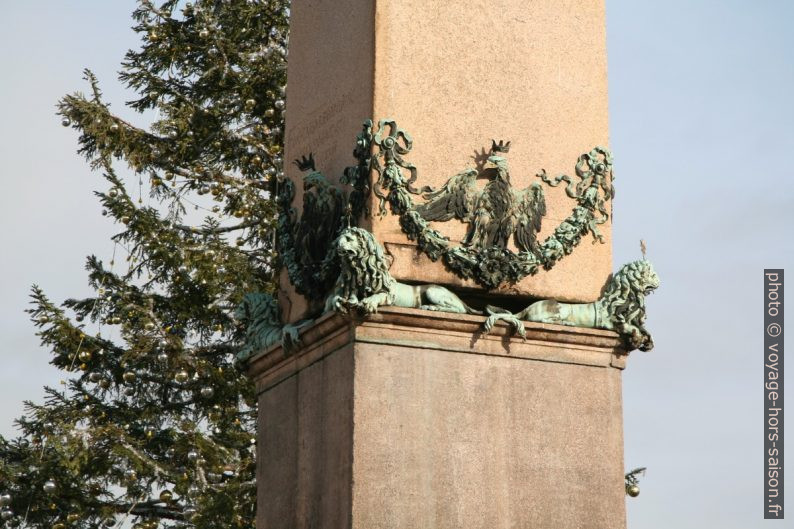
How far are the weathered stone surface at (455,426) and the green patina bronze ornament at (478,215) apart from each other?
33 centimetres

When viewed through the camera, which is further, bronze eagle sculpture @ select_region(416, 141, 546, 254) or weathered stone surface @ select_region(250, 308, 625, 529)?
bronze eagle sculpture @ select_region(416, 141, 546, 254)

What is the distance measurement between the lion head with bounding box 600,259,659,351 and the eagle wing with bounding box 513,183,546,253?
47 cm

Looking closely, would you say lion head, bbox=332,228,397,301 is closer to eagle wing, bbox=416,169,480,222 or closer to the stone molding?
the stone molding

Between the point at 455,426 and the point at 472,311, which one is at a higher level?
the point at 472,311

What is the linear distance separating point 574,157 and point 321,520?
231 cm

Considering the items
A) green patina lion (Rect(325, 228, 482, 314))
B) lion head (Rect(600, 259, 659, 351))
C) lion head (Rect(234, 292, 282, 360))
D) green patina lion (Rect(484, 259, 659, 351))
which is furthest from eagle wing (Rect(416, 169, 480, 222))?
lion head (Rect(234, 292, 282, 360))

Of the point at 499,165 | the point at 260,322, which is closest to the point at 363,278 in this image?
the point at 499,165

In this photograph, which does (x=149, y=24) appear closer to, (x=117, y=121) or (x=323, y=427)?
(x=117, y=121)

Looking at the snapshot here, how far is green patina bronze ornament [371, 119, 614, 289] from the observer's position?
31.3 ft

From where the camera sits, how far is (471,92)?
988cm

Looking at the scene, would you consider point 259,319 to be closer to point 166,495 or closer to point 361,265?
point 361,265

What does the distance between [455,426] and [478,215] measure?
1080 millimetres

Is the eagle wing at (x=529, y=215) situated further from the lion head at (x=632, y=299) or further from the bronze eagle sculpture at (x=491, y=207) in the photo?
the lion head at (x=632, y=299)

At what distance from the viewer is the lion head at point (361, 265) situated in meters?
9.27
